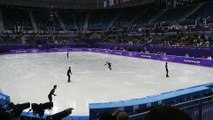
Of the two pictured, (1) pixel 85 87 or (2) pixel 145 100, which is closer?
(2) pixel 145 100

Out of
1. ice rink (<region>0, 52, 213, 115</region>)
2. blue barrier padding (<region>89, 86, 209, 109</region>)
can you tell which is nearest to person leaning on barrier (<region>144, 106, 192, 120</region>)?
blue barrier padding (<region>89, 86, 209, 109</region>)

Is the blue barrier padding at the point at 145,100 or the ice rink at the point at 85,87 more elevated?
the blue barrier padding at the point at 145,100

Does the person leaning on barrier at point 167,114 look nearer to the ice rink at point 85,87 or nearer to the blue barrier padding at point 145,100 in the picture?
the blue barrier padding at point 145,100

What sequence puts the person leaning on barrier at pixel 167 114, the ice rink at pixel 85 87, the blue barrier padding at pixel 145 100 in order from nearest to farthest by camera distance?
the person leaning on barrier at pixel 167 114 → the blue barrier padding at pixel 145 100 → the ice rink at pixel 85 87

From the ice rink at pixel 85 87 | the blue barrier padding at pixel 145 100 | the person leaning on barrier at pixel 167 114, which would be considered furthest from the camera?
the ice rink at pixel 85 87

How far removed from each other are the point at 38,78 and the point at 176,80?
12.0 meters

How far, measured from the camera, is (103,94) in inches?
637

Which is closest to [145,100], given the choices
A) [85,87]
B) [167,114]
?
[85,87]

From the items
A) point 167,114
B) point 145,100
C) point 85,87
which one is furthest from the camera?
point 85,87

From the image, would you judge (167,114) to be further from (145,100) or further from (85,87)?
(85,87)

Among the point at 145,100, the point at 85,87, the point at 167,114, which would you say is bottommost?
the point at 85,87

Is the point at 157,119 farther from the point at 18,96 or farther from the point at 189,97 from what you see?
the point at 18,96

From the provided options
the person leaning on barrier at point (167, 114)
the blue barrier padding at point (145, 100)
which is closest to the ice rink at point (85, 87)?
the blue barrier padding at point (145, 100)

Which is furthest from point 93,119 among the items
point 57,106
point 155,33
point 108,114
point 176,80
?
point 155,33
